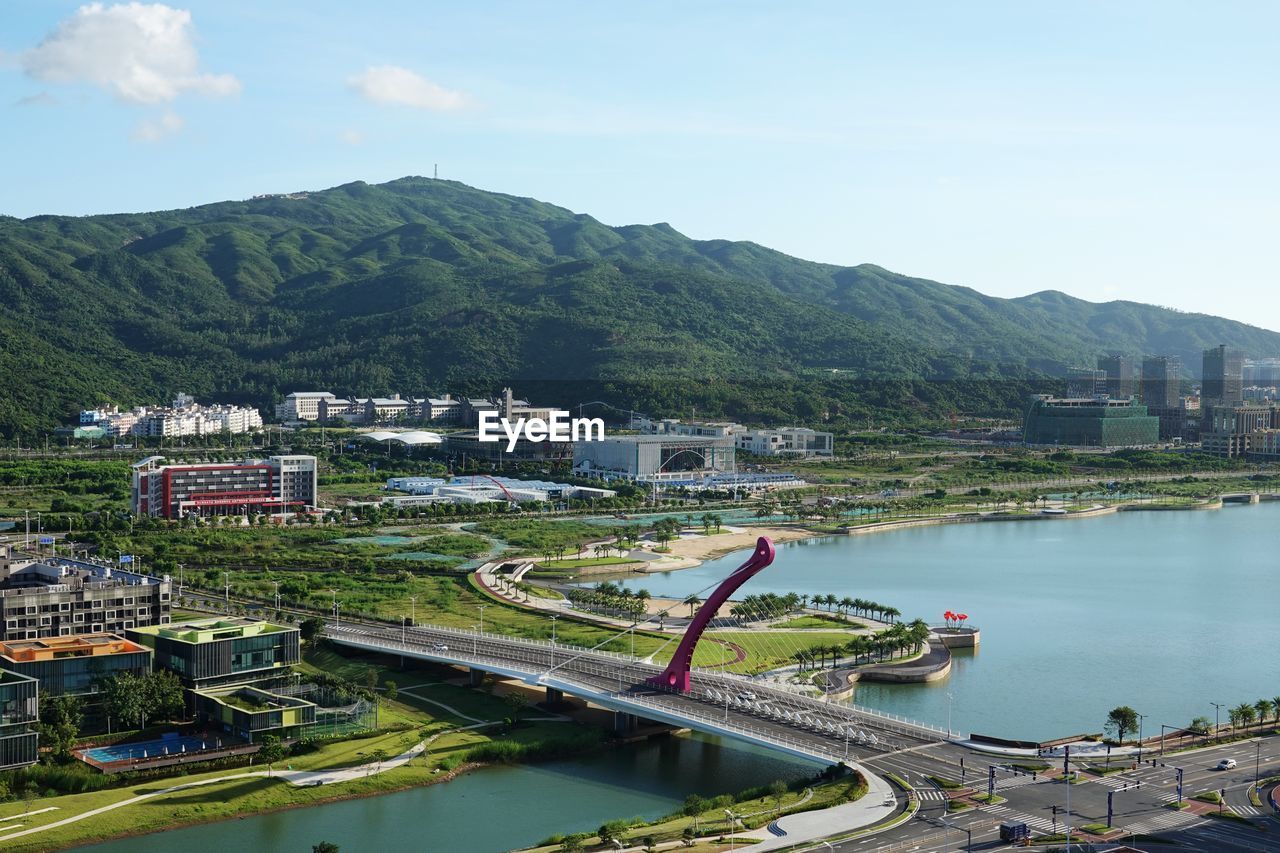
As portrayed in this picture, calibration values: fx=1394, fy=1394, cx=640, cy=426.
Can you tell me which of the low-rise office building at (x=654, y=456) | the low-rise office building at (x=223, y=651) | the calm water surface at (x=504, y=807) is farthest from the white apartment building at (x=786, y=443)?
the calm water surface at (x=504, y=807)

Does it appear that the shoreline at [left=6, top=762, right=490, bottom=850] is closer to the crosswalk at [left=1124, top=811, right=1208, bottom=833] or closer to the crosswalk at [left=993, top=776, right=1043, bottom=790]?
the crosswalk at [left=993, top=776, right=1043, bottom=790]

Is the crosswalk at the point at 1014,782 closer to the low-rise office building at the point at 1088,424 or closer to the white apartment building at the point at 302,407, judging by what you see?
the low-rise office building at the point at 1088,424

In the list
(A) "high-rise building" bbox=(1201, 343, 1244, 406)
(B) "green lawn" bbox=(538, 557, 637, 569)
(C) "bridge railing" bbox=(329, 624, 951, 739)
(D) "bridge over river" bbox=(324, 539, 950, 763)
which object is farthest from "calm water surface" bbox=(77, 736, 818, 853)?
(A) "high-rise building" bbox=(1201, 343, 1244, 406)

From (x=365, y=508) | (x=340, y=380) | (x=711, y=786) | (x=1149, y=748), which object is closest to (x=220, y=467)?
(x=365, y=508)

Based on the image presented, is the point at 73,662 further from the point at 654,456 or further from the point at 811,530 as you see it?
the point at 654,456

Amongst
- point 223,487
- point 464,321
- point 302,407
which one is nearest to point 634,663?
point 223,487
